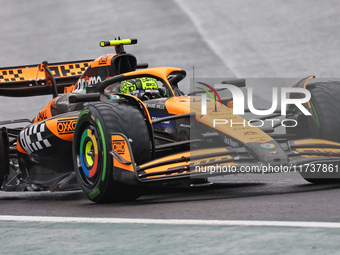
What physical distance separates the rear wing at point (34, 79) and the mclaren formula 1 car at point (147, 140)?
91cm

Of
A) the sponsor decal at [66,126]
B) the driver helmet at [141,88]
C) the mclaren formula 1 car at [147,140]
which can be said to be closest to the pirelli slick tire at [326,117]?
the mclaren formula 1 car at [147,140]

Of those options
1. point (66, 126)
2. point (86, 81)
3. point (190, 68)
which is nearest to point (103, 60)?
point (86, 81)

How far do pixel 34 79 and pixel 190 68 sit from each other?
1108 centimetres

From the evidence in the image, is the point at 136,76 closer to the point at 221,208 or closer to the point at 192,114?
the point at 192,114

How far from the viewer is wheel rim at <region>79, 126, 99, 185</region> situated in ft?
20.6

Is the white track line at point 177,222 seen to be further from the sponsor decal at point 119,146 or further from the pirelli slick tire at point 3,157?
the pirelli slick tire at point 3,157

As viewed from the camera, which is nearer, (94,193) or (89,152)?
(94,193)

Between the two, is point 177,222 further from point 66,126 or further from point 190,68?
point 190,68

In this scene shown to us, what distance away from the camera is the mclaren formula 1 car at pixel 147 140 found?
6.00 metres

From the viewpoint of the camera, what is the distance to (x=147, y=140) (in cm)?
620

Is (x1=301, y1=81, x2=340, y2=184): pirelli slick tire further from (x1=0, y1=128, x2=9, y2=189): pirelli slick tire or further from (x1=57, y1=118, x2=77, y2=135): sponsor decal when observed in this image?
(x1=0, y1=128, x2=9, y2=189): pirelli slick tire

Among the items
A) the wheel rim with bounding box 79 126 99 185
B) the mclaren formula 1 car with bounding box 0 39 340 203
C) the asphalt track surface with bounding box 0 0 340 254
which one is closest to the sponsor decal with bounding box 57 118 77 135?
the mclaren formula 1 car with bounding box 0 39 340 203

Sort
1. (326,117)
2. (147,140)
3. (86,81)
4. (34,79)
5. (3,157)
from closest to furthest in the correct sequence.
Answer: (147,140) < (326,117) < (3,157) < (86,81) < (34,79)

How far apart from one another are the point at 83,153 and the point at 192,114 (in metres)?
1.05
